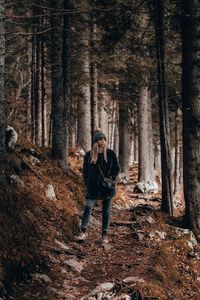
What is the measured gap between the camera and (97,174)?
8.35 meters

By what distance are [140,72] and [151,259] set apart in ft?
33.8

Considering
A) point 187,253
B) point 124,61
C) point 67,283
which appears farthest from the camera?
point 124,61

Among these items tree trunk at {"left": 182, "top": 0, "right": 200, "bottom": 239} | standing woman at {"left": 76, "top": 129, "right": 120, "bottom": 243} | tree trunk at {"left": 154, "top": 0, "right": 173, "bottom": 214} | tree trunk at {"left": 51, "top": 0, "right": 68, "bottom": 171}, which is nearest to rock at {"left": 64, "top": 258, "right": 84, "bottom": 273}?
standing woman at {"left": 76, "top": 129, "right": 120, "bottom": 243}

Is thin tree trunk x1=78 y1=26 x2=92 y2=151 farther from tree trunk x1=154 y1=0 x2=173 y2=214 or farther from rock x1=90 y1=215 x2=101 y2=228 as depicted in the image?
rock x1=90 y1=215 x2=101 y2=228

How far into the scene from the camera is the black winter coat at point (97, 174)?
27.4 feet

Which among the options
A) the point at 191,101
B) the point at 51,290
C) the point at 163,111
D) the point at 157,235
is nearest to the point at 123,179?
the point at 163,111

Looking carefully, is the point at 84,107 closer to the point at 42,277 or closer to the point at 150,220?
the point at 150,220

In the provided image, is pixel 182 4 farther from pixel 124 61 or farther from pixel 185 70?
pixel 124 61

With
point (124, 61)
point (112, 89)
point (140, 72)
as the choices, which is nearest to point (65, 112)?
point (140, 72)

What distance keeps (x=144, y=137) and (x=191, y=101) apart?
34.0 ft

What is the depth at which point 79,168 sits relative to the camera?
16.3 meters

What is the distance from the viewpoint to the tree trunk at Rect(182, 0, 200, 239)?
926 cm

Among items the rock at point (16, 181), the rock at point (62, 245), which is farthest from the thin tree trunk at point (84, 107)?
the rock at point (62, 245)

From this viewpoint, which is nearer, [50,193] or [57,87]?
[50,193]
